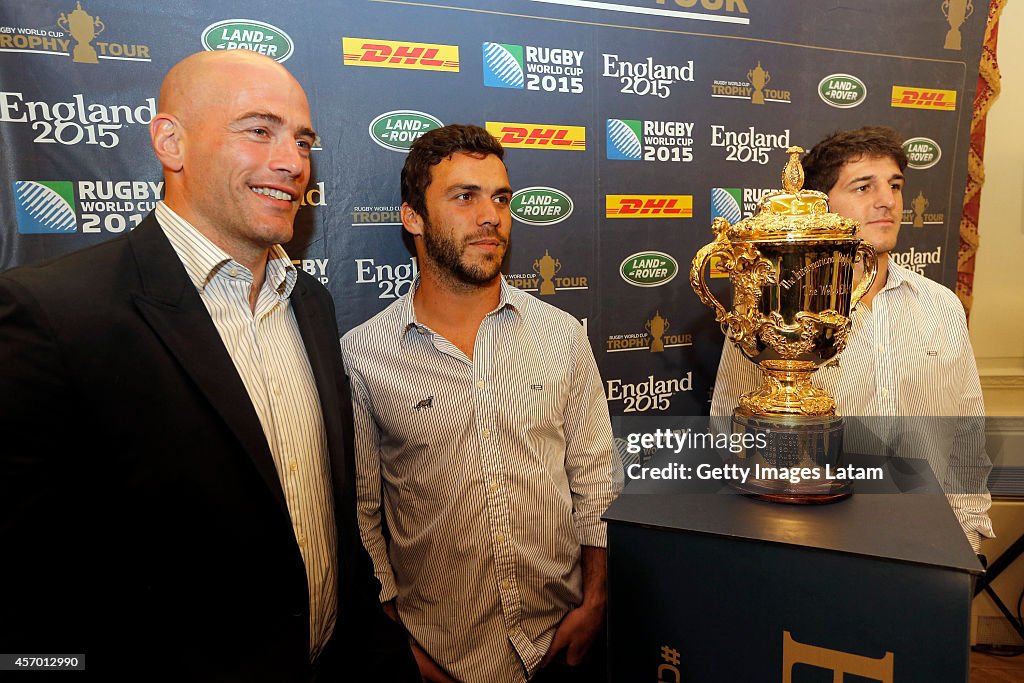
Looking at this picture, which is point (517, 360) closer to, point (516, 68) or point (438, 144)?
point (438, 144)

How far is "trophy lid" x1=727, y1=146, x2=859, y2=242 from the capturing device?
114 cm

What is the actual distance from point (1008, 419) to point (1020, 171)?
1.16 metres

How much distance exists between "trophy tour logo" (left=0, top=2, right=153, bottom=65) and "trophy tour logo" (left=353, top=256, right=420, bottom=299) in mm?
828

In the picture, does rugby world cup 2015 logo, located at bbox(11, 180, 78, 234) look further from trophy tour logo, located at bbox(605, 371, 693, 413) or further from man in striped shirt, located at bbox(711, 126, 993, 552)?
man in striped shirt, located at bbox(711, 126, 993, 552)

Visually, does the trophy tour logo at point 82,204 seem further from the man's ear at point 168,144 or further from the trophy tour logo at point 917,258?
the trophy tour logo at point 917,258

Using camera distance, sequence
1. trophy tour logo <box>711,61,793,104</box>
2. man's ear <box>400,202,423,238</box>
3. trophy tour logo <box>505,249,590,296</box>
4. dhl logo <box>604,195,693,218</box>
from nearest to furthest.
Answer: man's ear <box>400,202,423,238</box> → trophy tour logo <box>505,249,590,296</box> → dhl logo <box>604,195,693,218</box> → trophy tour logo <box>711,61,793,104</box>

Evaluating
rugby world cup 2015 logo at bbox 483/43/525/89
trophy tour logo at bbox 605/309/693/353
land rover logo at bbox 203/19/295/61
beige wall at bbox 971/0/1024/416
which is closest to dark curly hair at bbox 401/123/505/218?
rugby world cup 2015 logo at bbox 483/43/525/89

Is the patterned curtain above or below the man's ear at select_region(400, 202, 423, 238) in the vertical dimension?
above

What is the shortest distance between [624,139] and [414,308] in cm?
107

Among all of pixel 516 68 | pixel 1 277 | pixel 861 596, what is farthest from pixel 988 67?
pixel 1 277

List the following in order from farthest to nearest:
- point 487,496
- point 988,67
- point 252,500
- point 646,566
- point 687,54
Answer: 1. point 988,67
2. point 687,54
3. point 487,496
4. point 252,500
5. point 646,566

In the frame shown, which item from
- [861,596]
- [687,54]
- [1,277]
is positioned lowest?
[861,596]

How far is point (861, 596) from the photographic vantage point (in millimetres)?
894

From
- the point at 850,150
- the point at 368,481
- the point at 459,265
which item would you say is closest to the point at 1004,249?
the point at 850,150
